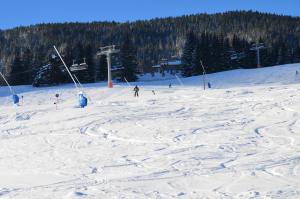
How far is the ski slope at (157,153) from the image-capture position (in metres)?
8.35

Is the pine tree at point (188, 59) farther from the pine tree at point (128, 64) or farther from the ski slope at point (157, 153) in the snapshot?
the ski slope at point (157, 153)

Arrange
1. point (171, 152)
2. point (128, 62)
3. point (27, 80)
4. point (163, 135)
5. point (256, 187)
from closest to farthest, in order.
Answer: point (256, 187), point (171, 152), point (163, 135), point (128, 62), point (27, 80)

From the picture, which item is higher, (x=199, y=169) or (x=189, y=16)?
(x=189, y=16)

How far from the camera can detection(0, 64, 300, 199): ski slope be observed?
27.4ft

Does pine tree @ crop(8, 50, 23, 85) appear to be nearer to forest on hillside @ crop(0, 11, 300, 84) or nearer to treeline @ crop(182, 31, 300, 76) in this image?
treeline @ crop(182, 31, 300, 76)

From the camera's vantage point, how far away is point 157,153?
11859mm

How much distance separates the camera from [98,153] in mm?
12367

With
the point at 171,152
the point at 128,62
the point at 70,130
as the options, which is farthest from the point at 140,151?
the point at 128,62

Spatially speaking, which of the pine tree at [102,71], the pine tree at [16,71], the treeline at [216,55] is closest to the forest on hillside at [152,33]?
the treeline at [216,55]

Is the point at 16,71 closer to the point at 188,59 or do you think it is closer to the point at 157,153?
the point at 188,59

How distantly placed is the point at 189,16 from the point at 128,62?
102 metres

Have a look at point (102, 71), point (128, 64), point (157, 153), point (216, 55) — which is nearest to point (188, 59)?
point (216, 55)

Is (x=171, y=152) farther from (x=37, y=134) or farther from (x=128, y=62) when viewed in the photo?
(x=128, y=62)

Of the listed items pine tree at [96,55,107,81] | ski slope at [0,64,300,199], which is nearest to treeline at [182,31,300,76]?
pine tree at [96,55,107,81]
